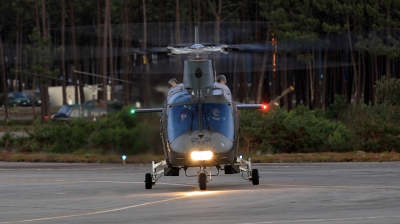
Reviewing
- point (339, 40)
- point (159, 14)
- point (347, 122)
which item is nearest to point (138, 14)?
point (159, 14)

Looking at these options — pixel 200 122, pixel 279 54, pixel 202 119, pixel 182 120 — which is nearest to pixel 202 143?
pixel 200 122

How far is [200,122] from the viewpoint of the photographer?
70.4 feet

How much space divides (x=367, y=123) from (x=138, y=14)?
52.6 m

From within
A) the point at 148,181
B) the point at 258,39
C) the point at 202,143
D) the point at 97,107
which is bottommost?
the point at 97,107

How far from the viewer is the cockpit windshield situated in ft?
70.6

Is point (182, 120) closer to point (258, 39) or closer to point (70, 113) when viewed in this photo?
point (70, 113)

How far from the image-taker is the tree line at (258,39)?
62656 mm

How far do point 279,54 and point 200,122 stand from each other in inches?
2022

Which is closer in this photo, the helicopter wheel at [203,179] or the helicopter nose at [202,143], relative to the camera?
the helicopter nose at [202,143]

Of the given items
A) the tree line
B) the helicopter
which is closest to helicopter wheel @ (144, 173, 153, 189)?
the helicopter

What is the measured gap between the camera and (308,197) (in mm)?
18047

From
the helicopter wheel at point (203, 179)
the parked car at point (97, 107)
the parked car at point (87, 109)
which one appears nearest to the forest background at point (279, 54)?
the parked car at point (97, 107)

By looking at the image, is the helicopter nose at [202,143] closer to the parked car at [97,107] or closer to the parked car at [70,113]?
the parked car at [97,107]

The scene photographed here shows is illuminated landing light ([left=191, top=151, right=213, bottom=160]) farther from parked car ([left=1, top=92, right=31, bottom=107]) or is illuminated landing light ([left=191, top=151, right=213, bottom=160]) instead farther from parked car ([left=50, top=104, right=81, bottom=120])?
parked car ([left=1, top=92, right=31, bottom=107])
